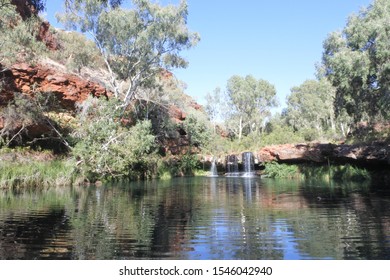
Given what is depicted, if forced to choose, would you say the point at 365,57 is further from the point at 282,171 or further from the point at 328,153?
the point at 282,171

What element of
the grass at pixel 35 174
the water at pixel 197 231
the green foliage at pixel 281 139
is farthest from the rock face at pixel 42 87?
the green foliage at pixel 281 139

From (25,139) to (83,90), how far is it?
292 inches

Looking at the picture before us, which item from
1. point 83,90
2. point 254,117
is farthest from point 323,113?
point 83,90

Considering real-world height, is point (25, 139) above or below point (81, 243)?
above

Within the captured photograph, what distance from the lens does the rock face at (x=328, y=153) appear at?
27.5 meters

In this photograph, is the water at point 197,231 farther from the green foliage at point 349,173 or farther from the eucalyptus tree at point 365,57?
the green foliage at point 349,173

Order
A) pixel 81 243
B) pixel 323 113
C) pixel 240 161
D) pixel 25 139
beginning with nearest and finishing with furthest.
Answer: pixel 81 243, pixel 25 139, pixel 240 161, pixel 323 113

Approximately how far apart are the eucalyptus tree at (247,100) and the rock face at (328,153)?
41.2 meters

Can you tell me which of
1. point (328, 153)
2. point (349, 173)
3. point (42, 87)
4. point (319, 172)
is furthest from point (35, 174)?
point (349, 173)

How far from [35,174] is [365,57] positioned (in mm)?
20200

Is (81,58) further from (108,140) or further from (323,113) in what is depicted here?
(323,113)

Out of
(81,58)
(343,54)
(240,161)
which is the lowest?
(240,161)

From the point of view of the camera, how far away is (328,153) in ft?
102
